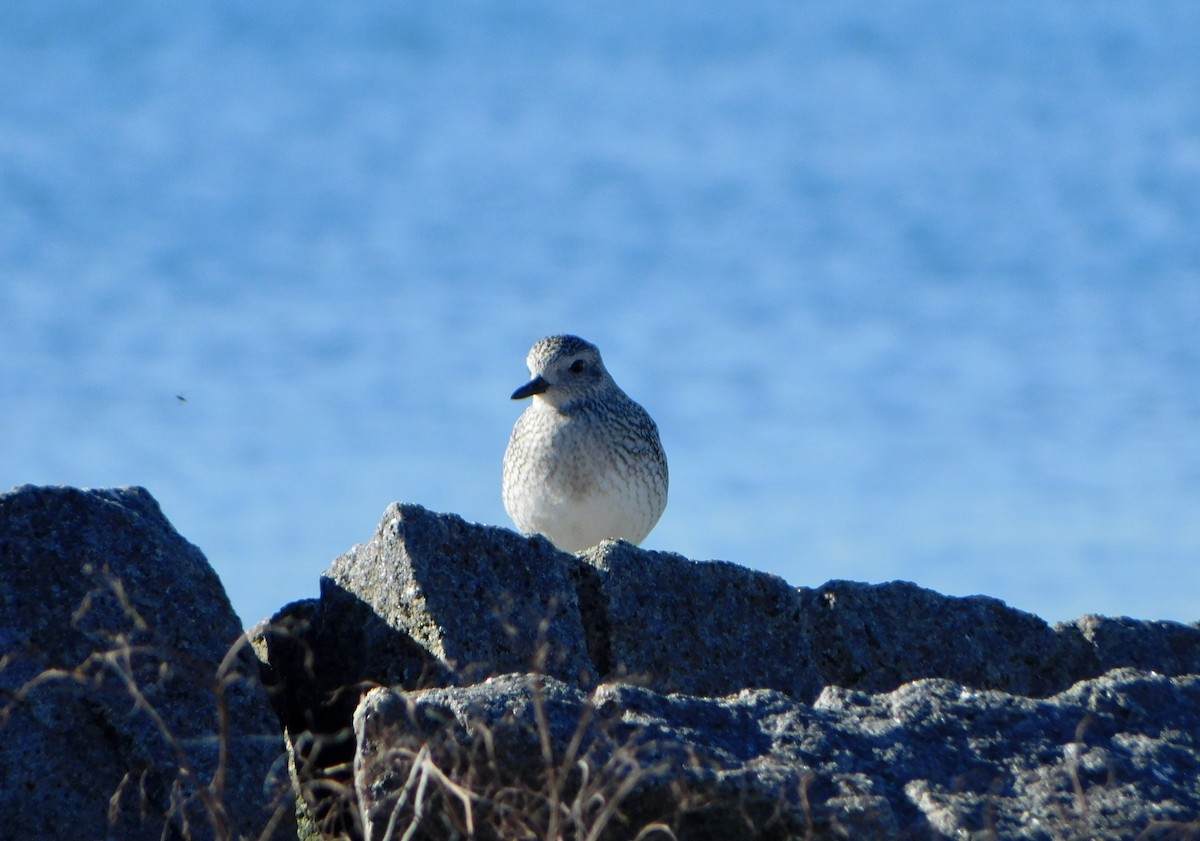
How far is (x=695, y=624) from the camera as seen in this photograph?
656cm

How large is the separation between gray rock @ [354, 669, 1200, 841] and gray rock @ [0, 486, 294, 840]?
0.72 meters

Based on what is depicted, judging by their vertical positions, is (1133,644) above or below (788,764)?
above

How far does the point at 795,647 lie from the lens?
6719 millimetres

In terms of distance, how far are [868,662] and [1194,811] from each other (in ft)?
7.01

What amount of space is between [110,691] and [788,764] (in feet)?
7.07

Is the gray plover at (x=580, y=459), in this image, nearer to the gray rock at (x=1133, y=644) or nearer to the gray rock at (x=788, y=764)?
the gray rock at (x=1133, y=644)

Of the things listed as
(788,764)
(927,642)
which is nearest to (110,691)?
(788,764)

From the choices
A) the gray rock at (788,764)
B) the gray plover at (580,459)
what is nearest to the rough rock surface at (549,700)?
the gray rock at (788,764)

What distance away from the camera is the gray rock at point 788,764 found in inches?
172

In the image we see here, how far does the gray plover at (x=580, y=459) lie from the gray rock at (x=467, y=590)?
404 cm

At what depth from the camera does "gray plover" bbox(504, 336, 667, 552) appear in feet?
34.6

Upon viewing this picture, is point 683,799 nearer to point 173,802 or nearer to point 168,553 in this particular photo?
point 173,802

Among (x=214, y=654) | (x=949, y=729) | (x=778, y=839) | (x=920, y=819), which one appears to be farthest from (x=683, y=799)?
(x=214, y=654)

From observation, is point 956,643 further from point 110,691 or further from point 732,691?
point 110,691
